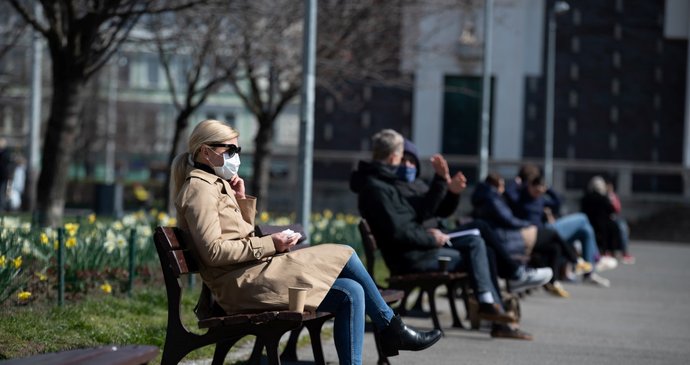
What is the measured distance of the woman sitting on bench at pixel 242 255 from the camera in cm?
718

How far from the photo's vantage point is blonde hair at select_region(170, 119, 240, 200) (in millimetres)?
7484

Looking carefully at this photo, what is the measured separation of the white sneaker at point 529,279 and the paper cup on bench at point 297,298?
5473 millimetres

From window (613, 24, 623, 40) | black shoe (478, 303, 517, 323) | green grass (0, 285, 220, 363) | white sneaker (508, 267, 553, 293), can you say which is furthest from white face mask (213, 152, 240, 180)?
window (613, 24, 623, 40)

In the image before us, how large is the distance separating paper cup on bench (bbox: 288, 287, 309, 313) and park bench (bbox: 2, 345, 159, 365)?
2.00 metres

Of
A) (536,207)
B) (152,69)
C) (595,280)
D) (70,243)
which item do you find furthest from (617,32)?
(70,243)

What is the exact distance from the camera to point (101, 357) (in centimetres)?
495

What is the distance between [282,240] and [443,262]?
376 centimetres

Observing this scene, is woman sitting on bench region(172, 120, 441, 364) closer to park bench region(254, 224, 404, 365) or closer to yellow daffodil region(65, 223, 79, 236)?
park bench region(254, 224, 404, 365)

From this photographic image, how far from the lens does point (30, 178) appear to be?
32.1 meters

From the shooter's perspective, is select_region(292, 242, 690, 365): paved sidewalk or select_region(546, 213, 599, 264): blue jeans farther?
select_region(546, 213, 599, 264): blue jeans

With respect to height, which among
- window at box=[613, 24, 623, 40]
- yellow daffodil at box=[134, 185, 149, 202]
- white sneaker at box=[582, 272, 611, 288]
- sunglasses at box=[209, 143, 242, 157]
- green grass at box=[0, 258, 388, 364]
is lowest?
yellow daffodil at box=[134, 185, 149, 202]

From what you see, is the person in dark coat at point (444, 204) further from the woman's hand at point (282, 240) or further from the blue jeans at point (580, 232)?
the blue jeans at point (580, 232)

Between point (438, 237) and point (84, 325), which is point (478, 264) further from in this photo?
point (84, 325)

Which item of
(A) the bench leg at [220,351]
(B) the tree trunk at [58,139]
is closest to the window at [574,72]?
(B) the tree trunk at [58,139]
